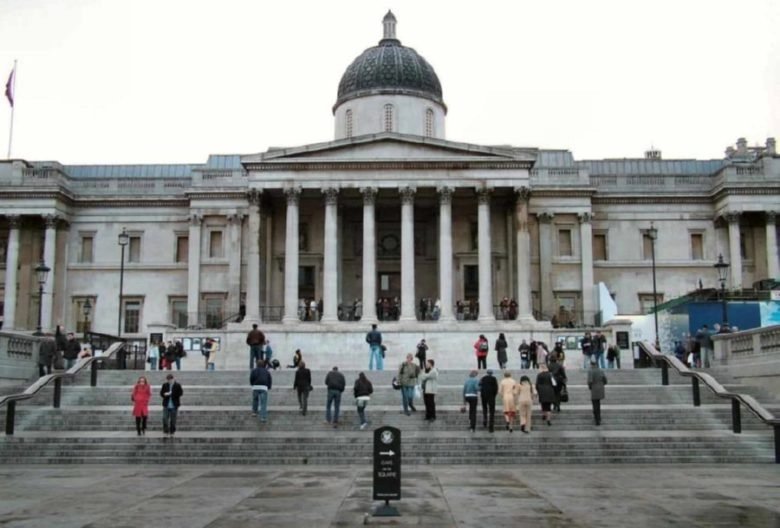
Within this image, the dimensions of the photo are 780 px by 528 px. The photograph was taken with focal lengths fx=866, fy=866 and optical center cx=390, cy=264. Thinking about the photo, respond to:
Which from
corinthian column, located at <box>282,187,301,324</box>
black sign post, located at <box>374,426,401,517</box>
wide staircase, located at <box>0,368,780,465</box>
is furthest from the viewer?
corinthian column, located at <box>282,187,301,324</box>

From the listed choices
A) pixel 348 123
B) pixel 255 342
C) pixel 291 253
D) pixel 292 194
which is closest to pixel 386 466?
pixel 255 342

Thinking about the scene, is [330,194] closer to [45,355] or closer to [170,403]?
[45,355]

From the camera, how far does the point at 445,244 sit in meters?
45.3

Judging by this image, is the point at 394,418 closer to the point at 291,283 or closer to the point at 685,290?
the point at 291,283

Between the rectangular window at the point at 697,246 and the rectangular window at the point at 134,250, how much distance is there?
34.8 m

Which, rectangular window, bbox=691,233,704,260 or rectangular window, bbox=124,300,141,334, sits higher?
rectangular window, bbox=691,233,704,260

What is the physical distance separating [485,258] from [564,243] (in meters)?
9.39

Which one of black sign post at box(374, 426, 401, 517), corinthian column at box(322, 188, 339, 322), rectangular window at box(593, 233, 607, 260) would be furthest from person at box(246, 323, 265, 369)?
rectangular window at box(593, 233, 607, 260)

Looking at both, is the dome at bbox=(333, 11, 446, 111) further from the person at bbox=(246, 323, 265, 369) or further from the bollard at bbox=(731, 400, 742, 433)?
the bollard at bbox=(731, 400, 742, 433)

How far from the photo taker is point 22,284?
175ft

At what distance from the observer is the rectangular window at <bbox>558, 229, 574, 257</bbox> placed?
5225 cm

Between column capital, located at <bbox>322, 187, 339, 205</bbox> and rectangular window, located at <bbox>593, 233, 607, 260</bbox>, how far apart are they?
18.0 metres

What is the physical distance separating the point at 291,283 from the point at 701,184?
27.4m

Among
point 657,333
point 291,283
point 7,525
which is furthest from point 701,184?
point 7,525
